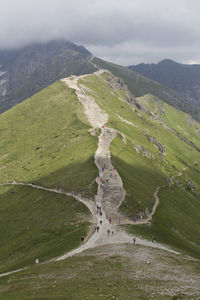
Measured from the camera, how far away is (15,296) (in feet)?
117

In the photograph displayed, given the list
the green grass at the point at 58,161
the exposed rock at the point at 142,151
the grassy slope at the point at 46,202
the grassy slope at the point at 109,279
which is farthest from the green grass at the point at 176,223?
the exposed rock at the point at 142,151

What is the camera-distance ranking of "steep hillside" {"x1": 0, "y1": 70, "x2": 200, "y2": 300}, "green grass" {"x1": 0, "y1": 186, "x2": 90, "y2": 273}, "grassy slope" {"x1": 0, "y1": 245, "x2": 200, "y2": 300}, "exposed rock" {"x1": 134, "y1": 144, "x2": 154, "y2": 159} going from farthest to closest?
"exposed rock" {"x1": 134, "y1": 144, "x2": 154, "y2": 159}, "green grass" {"x1": 0, "y1": 186, "x2": 90, "y2": 273}, "steep hillside" {"x1": 0, "y1": 70, "x2": 200, "y2": 300}, "grassy slope" {"x1": 0, "y1": 245, "x2": 200, "y2": 300}

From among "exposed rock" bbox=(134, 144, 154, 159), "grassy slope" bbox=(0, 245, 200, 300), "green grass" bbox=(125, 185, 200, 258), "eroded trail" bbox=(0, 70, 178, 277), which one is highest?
"grassy slope" bbox=(0, 245, 200, 300)

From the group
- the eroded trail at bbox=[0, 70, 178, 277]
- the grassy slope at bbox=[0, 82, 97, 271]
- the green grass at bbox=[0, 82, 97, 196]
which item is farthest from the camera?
the green grass at bbox=[0, 82, 97, 196]

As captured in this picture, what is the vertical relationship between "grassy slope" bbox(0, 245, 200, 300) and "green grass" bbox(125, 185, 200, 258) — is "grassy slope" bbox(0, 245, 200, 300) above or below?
above

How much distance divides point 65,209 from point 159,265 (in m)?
45.8

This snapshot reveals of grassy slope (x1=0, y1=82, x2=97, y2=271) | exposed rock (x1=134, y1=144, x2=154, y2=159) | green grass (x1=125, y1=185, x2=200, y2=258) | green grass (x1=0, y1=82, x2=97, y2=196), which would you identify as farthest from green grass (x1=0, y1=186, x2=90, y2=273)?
exposed rock (x1=134, y1=144, x2=154, y2=159)

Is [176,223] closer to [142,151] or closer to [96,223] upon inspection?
[96,223]

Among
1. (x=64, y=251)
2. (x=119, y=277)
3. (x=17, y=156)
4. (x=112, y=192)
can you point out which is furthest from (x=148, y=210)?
(x=17, y=156)

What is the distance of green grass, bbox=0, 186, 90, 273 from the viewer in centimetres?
6456

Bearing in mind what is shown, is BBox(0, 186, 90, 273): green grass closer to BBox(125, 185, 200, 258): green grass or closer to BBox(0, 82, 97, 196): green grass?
BBox(0, 82, 97, 196): green grass

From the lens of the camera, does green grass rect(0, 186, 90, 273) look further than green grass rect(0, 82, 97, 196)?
No

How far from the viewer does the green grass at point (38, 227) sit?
212 ft

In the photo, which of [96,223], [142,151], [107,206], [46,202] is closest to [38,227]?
[46,202]
